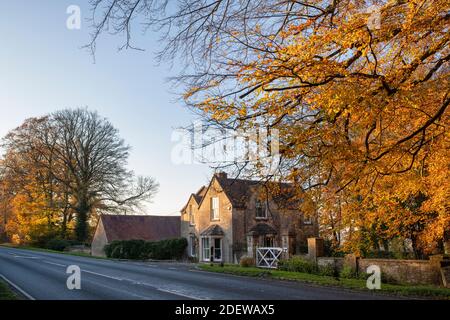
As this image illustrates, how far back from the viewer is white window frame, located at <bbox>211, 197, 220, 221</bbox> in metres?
41.1

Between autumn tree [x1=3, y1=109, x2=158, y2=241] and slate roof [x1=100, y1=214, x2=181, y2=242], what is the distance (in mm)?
1877

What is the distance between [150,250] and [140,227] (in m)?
14.3

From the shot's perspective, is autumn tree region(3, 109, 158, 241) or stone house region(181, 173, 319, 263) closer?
stone house region(181, 173, 319, 263)

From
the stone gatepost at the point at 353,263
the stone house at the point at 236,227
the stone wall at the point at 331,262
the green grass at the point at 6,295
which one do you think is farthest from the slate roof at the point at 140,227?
the green grass at the point at 6,295

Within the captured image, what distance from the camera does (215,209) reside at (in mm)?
41500

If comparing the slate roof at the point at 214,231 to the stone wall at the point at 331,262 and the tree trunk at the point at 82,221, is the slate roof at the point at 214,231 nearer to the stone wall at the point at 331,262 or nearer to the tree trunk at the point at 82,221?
the stone wall at the point at 331,262

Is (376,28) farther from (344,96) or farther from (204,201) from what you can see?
→ (204,201)

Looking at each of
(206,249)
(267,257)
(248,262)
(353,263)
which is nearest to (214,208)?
(206,249)

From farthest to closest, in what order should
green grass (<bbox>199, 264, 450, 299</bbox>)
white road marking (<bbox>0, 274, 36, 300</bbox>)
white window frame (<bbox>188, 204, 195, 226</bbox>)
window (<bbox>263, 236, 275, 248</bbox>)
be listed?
white window frame (<bbox>188, 204, 195, 226</bbox>) < window (<bbox>263, 236, 275, 248</bbox>) < green grass (<bbox>199, 264, 450, 299</bbox>) < white road marking (<bbox>0, 274, 36, 300</bbox>)

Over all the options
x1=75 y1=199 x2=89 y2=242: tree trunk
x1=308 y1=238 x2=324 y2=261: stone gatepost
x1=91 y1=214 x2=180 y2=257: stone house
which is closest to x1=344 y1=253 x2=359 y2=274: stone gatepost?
x1=308 y1=238 x2=324 y2=261: stone gatepost

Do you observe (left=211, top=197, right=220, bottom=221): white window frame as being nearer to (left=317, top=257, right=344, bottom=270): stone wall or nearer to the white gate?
the white gate

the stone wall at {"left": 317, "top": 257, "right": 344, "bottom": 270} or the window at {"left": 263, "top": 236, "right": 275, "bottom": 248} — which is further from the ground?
the window at {"left": 263, "top": 236, "right": 275, "bottom": 248}

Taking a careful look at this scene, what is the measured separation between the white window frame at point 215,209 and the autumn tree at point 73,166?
50.2ft
